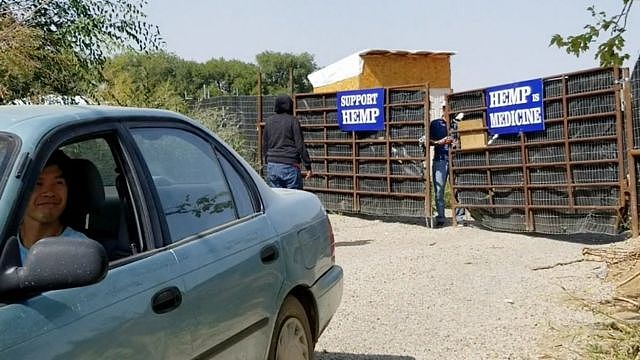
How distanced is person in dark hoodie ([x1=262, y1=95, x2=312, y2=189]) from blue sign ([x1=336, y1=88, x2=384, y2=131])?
3.09m

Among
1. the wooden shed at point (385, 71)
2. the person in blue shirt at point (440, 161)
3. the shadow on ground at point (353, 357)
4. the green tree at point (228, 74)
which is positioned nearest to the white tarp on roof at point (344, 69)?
the wooden shed at point (385, 71)

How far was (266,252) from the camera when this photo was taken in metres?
3.84

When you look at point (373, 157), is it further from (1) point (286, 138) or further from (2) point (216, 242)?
(2) point (216, 242)

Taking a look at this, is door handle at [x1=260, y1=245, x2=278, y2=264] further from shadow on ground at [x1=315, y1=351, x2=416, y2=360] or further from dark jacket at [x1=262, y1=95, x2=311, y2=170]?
dark jacket at [x1=262, y1=95, x2=311, y2=170]

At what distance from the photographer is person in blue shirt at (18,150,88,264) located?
2.90 meters

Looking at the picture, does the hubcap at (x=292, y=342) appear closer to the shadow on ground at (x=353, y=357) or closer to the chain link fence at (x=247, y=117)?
the shadow on ground at (x=353, y=357)

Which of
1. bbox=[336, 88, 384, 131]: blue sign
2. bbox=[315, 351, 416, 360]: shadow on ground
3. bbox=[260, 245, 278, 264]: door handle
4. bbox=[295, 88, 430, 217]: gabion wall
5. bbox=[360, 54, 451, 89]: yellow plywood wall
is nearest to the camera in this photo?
bbox=[260, 245, 278, 264]: door handle

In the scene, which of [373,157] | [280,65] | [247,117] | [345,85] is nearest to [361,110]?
[373,157]

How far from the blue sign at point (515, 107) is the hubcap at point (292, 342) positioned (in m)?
6.64

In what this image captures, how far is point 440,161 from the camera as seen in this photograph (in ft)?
38.8

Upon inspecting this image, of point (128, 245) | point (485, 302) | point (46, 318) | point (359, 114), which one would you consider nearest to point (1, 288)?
point (46, 318)

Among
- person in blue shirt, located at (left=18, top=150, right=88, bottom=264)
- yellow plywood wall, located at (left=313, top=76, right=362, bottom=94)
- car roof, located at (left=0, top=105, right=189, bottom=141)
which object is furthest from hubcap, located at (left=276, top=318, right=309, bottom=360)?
yellow plywood wall, located at (left=313, top=76, right=362, bottom=94)

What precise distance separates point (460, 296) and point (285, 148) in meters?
3.13

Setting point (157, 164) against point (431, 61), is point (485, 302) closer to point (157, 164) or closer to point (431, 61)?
point (157, 164)
